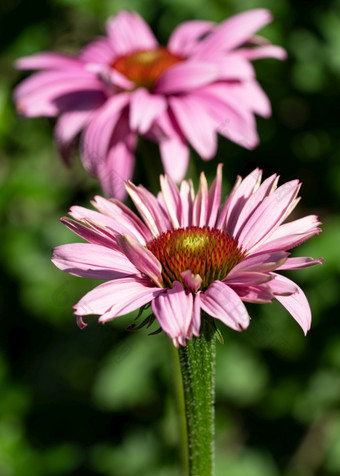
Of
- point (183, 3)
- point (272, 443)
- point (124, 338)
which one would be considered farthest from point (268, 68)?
point (272, 443)

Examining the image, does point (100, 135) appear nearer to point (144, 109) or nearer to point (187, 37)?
point (144, 109)

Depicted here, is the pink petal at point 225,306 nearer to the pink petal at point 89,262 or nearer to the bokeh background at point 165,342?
the pink petal at point 89,262

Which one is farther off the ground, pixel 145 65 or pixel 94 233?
pixel 145 65

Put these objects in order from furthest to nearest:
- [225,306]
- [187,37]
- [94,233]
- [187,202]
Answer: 1. [187,37]
2. [187,202]
3. [94,233]
4. [225,306]

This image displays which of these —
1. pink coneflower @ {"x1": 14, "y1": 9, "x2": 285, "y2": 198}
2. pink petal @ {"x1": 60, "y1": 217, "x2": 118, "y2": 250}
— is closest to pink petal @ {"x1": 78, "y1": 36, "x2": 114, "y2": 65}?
pink coneflower @ {"x1": 14, "y1": 9, "x2": 285, "y2": 198}

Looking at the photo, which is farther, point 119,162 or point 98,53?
point 98,53

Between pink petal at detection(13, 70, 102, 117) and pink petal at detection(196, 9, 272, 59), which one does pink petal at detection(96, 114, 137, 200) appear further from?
pink petal at detection(196, 9, 272, 59)

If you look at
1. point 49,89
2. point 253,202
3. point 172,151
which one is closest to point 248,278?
point 253,202
